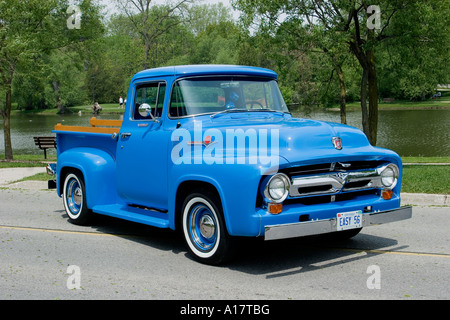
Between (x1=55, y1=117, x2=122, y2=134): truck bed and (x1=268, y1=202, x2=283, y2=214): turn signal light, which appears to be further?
(x1=55, y1=117, x2=122, y2=134): truck bed

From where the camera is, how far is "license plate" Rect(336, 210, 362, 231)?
20.6 ft

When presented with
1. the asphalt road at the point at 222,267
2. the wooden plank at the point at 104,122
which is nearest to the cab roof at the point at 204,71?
the wooden plank at the point at 104,122

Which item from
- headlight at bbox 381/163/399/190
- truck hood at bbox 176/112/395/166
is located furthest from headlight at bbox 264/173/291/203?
headlight at bbox 381/163/399/190

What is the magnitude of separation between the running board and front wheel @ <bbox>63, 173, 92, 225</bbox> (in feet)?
1.91

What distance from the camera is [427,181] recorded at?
40.8 ft

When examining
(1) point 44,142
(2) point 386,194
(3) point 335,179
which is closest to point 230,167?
(3) point 335,179

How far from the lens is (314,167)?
6.34 metres

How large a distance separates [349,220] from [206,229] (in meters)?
1.64

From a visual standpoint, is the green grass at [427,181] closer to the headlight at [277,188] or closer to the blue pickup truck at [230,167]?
the blue pickup truck at [230,167]

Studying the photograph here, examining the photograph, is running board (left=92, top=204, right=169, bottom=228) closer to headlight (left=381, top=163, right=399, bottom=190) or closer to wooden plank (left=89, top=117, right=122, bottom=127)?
wooden plank (left=89, top=117, right=122, bottom=127)

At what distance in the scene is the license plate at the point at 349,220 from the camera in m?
6.29
